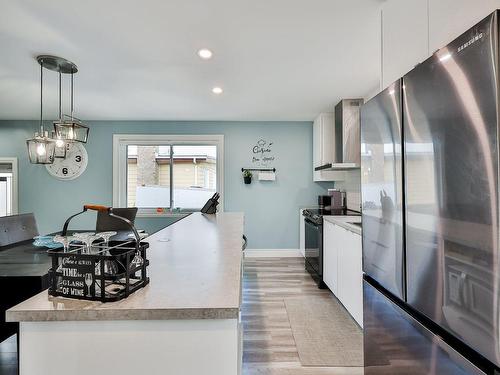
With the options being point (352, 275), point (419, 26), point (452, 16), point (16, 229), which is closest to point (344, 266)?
point (352, 275)

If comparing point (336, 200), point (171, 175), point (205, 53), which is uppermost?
point (205, 53)

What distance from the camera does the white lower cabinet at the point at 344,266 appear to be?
2361 mm

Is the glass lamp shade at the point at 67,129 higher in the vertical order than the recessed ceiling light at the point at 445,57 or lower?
higher

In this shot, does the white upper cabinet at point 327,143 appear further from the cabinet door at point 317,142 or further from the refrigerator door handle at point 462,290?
the refrigerator door handle at point 462,290

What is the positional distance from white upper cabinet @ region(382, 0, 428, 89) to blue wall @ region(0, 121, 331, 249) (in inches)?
126

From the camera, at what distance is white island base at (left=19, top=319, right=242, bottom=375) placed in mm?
806

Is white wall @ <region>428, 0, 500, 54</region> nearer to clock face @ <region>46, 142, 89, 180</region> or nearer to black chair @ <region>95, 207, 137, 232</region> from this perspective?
black chair @ <region>95, 207, 137, 232</region>

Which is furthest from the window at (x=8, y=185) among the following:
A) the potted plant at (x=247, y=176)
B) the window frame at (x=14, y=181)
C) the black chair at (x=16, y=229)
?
the potted plant at (x=247, y=176)

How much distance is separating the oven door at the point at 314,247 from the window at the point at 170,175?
1885mm

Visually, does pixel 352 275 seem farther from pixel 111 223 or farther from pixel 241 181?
pixel 241 181

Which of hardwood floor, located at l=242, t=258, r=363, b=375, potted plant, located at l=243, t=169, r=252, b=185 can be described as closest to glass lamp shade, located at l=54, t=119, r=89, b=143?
hardwood floor, located at l=242, t=258, r=363, b=375

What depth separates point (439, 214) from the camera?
0.95m

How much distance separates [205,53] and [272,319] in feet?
7.97

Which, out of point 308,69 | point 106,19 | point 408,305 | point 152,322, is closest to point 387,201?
point 408,305
